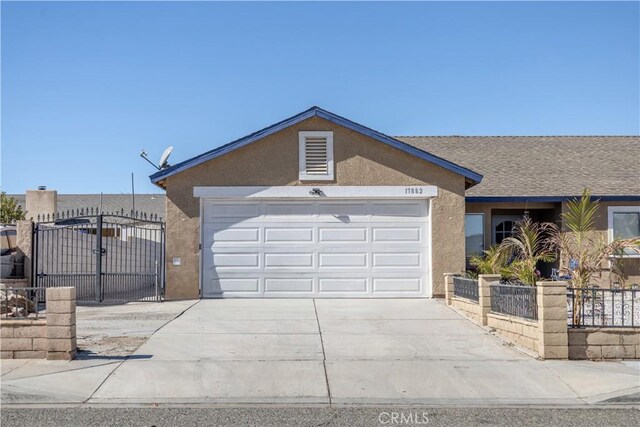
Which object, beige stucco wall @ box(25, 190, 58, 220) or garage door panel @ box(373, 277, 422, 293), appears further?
beige stucco wall @ box(25, 190, 58, 220)

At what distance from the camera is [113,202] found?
142 feet

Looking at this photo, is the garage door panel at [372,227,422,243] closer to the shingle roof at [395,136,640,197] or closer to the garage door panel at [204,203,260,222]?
the shingle roof at [395,136,640,197]

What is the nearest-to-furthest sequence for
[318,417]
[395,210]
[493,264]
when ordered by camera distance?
[318,417]
[493,264]
[395,210]

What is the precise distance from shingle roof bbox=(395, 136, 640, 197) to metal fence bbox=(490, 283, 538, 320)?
6591mm

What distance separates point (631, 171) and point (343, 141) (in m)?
9.62

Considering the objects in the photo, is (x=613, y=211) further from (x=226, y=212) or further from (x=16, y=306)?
(x=16, y=306)

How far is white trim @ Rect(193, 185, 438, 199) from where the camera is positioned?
16.3 m

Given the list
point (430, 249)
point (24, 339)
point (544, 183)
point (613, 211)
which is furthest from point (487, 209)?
point (24, 339)

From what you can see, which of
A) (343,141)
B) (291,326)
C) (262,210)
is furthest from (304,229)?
(291,326)

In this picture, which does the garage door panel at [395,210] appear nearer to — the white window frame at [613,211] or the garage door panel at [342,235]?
the garage door panel at [342,235]

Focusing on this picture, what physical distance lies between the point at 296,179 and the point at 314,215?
3.22 feet

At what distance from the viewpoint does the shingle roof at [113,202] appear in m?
41.6

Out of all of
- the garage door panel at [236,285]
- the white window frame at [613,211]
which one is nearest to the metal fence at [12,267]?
the garage door panel at [236,285]

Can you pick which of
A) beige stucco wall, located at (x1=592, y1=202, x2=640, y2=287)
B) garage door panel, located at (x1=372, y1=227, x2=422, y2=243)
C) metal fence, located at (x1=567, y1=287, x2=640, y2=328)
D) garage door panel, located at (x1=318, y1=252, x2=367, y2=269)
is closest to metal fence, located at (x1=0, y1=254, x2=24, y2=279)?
garage door panel, located at (x1=318, y1=252, x2=367, y2=269)
